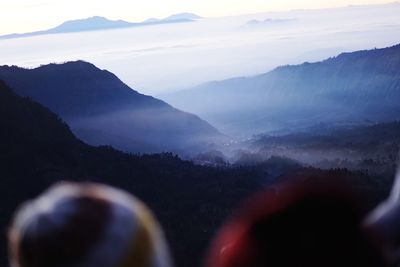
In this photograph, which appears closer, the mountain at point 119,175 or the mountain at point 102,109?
the mountain at point 119,175

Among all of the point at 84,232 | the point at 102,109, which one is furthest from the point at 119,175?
the point at 102,109

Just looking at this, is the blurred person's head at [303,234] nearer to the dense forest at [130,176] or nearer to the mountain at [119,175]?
the dense forest at [130,176]

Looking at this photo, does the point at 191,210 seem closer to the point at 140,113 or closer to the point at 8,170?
the point at 8,170

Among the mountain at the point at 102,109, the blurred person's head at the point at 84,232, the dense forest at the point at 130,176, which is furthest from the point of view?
the mountain at the point at 102,109

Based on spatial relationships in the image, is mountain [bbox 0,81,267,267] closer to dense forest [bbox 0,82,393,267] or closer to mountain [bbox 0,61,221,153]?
dense forest [bbox 0,82,393,267]

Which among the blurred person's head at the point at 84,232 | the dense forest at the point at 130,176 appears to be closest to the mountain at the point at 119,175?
the dense forest at the point at 130,176

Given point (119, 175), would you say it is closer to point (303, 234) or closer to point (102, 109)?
point (303, 234)
